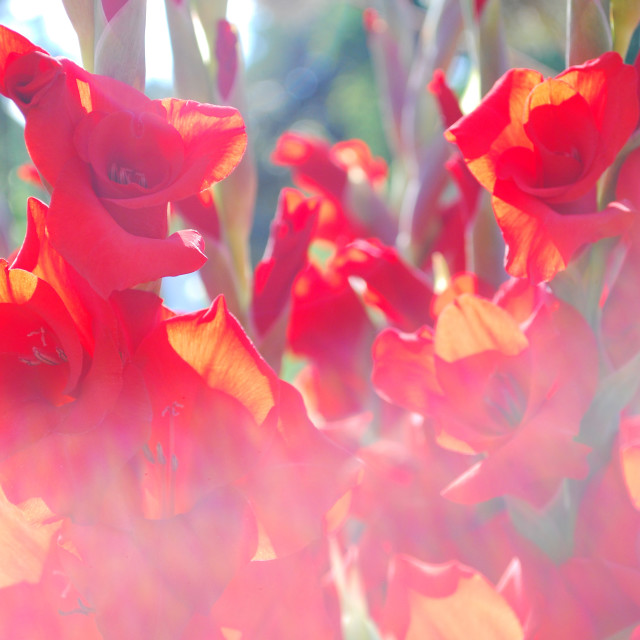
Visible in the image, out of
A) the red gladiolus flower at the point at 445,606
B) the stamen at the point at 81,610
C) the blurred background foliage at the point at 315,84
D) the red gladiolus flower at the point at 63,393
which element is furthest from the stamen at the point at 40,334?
the blurred background foliage at the point at 315,84

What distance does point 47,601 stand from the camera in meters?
0.38

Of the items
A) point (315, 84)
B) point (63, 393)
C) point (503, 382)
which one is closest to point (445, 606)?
point (503, 382)

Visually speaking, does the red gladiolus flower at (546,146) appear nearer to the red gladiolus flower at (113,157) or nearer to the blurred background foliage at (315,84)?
the red gladiolus flower at (113,157)

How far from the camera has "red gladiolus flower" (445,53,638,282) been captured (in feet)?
1.13

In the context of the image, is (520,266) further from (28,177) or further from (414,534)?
(28,177)

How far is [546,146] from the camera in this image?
1.21 ft

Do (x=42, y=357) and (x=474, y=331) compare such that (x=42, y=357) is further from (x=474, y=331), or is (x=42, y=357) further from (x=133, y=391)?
(x=474, y=331)

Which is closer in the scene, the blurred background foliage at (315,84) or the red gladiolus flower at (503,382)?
the red gladiolus flower at (503,382)

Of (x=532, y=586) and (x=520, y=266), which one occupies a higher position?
(x=520, y=266)

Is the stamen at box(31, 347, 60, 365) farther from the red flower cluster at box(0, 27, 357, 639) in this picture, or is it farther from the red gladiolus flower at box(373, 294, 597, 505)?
the red gladiolus flower at box(373, 294, 597, 505)

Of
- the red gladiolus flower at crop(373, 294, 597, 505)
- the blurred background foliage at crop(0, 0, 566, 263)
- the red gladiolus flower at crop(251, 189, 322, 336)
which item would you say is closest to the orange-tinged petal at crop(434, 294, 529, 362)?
the red gladiolus flower at crop(373, 294, 597, 505)

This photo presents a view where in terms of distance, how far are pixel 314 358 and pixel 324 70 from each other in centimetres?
437

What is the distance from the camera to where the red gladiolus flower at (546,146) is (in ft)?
1.13

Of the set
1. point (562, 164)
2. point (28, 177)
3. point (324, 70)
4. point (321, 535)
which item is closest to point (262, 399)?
point (321, 535)
